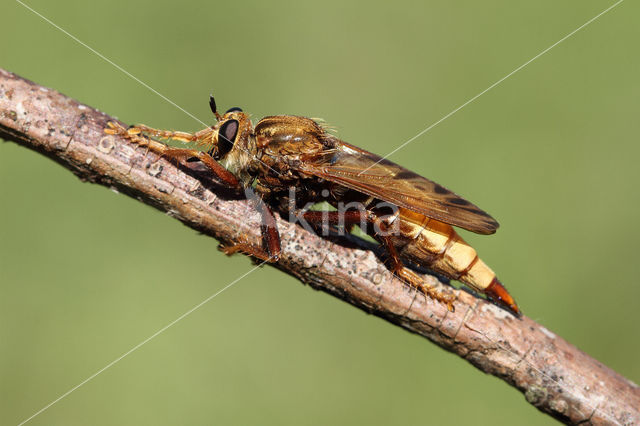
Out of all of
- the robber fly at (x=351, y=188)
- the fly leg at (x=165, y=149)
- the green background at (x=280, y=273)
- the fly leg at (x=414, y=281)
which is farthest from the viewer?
the green background at (x=280, y=273)

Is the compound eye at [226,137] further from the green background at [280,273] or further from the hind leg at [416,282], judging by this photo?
the green background at [280,273]

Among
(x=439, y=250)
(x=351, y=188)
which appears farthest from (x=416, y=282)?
(x=351, y=188)

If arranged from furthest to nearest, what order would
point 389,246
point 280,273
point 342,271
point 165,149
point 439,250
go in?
point 280,273, point 439,250, point 389,246, point 342,271, point 165,149

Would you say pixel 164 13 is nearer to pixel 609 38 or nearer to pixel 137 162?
pixel 137 162

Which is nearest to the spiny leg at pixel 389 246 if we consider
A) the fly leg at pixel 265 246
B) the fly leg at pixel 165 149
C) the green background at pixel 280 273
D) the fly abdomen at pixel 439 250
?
the fly abdomen at pixel 439 250

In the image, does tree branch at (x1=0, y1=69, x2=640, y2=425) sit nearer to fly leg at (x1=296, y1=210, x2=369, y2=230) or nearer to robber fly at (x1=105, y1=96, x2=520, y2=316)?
fly leg at (x1=296, y1=210, x2=369, y2=230)

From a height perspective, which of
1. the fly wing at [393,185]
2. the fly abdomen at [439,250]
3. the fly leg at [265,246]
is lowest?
the fly leg at [265,246]

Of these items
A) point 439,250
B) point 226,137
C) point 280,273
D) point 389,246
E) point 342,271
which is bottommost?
point 280,273

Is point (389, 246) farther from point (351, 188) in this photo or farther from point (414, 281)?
point (351, 188)
